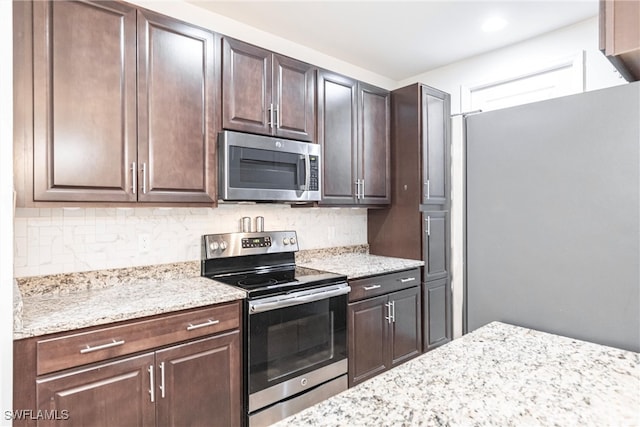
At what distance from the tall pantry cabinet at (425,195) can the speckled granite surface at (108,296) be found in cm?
169

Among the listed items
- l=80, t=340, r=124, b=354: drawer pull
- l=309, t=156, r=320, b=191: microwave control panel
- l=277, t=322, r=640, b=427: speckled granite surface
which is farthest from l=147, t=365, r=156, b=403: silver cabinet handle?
l=309, t=156, r=320, b=191: microwave control panel

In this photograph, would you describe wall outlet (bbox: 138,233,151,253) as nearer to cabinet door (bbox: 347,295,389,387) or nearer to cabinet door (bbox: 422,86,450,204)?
cabinet door (bbox: 347,295,389,387)

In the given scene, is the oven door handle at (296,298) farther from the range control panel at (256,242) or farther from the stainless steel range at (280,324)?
the range control panel at (256,242)

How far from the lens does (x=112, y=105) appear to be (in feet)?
5.73

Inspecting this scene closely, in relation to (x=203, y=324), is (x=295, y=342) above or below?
below

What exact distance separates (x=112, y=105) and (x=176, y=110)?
32 centimetres

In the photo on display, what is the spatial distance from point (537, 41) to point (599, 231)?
244cm

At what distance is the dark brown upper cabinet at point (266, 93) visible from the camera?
7.07 feet

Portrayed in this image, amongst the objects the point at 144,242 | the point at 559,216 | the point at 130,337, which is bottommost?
the point at 130,337

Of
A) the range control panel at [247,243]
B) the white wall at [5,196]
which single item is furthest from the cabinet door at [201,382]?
the range control panel at [247,243]

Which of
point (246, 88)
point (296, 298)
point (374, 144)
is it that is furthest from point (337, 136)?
point (296, 298)

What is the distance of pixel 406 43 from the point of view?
292 cm

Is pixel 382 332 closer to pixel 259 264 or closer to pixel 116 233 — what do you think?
pixel 259 264

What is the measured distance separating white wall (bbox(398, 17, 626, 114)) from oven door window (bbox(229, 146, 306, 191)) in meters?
1.81
